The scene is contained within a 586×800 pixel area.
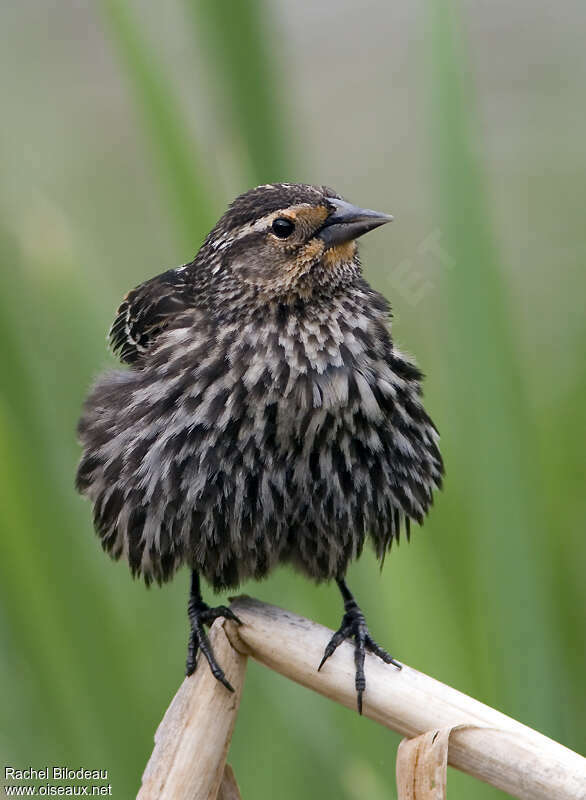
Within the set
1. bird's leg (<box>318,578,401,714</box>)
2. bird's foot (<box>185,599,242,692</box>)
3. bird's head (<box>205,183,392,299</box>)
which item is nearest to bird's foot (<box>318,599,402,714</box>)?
bird's leg (<box>318,578,401,714</box>)

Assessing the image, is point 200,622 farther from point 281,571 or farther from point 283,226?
point 283,226

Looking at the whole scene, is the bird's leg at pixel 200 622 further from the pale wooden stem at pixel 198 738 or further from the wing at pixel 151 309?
the wing at pixel 151 309

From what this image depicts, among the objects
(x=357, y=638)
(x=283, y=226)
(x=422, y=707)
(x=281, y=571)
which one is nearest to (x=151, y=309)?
(x=283, y=226)

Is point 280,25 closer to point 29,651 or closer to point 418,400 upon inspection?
point 418,400

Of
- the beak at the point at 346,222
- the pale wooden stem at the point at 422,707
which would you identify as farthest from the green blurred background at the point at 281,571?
A: the pale wooden stem at the point at 422,707

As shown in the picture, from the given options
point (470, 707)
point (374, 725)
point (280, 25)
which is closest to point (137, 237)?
point (280, 25)

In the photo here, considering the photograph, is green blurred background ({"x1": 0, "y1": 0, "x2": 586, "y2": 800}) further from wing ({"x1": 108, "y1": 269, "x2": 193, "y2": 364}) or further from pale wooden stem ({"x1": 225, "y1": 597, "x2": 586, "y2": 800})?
pale wooden stem ({"x1": 225, "y1": 597, "x2": 586, "y2": 800})
